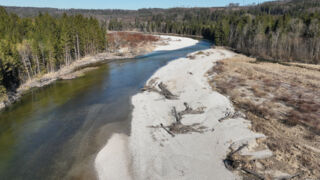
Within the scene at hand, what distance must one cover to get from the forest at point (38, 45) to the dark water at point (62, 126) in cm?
547

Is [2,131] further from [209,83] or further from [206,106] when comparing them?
[209,83]

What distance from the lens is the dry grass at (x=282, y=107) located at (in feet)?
51.5

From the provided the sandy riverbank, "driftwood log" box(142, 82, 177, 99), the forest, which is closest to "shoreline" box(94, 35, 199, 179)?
the sandy riverbank

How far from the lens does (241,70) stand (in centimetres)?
4531

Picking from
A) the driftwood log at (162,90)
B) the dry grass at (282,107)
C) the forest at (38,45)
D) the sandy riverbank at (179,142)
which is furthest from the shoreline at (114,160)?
the forest at (38,45)

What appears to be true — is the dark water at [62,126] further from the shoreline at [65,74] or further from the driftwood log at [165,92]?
the driftwood log at [165,92]

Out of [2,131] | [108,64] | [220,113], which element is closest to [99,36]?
[108,64]

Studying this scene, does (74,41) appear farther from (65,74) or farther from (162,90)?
(162,90)

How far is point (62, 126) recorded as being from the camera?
77.3 ft

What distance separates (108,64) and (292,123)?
47.6 m

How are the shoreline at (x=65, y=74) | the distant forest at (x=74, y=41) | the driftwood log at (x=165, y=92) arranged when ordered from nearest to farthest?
the driftwood log at (x=165, y=92) < the shoreline at (x=65, y=74) < the distant forest at (x=74, y=41)

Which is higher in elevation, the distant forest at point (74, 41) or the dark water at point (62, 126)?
the distant forest at point (74, 41)

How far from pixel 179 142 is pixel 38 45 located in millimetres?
36939

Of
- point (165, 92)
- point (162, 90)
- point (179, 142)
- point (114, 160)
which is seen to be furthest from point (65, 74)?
point (179, 142)
